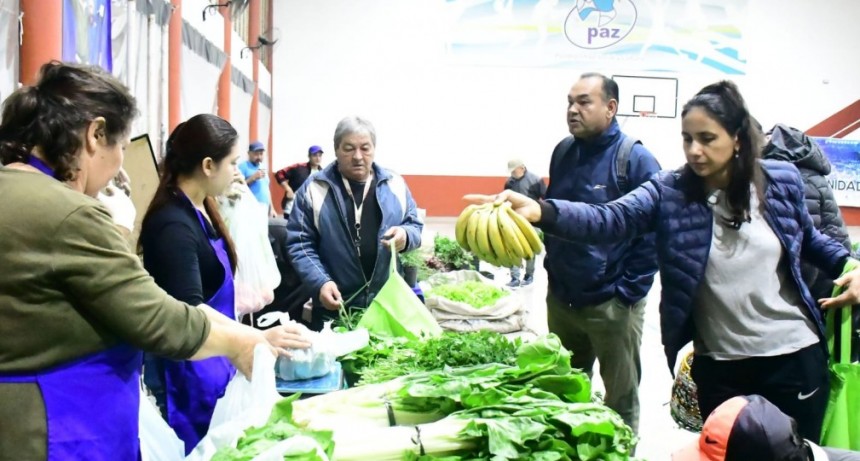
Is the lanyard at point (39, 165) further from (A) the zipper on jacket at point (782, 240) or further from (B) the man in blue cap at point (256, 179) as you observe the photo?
(B) the man in blue cap at point (256, 179)

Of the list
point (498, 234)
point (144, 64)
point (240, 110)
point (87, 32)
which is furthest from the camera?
point (240, 110)

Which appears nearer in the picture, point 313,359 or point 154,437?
point 154,437

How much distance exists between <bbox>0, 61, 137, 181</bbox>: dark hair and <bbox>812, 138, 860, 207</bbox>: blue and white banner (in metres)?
15.3

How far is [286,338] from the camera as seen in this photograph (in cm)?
185

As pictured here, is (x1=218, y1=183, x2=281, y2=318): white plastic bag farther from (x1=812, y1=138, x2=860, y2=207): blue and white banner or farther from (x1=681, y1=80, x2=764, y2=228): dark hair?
(x1=812, y1=138, x2=860, y2=207): blue and white banner

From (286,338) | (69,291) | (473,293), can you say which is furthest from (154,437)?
(473,293)

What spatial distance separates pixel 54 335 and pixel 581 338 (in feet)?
7.79

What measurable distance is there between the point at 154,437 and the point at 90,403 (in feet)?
1.02

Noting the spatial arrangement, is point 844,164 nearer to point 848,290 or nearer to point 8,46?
point 848,290

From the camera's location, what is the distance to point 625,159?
2967 millimetres

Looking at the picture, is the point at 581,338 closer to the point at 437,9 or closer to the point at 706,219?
the point at 706,219

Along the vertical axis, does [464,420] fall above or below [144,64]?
below

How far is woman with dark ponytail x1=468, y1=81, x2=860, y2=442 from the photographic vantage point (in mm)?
2184

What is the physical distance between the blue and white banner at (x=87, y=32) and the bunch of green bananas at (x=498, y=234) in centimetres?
Answer: 187
